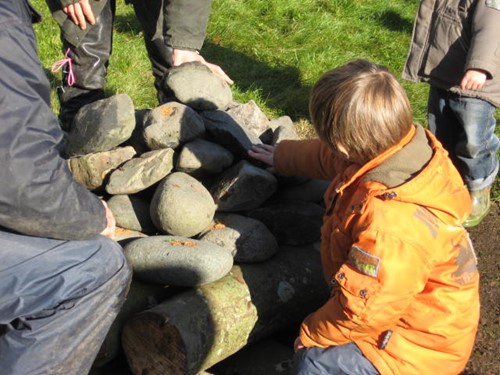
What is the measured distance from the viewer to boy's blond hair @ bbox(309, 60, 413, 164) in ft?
7.97

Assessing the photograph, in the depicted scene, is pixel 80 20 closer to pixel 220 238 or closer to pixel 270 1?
pixel 220 238

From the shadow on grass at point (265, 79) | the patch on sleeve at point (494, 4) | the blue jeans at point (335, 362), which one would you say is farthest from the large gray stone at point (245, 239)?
the shadow on grass at point (265, 79)

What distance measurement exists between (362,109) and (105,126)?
1508 millimetres

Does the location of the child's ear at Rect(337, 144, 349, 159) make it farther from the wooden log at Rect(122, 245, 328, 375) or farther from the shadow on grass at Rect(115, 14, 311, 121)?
the shadow on grass at Rect(115, 14, 311, 121)

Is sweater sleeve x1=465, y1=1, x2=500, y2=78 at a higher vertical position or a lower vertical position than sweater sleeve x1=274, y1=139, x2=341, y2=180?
higher

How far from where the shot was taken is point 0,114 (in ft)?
6.93

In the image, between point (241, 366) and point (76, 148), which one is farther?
point (76, 148)

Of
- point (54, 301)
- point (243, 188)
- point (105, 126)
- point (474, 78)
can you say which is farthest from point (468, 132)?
point (54, 301)

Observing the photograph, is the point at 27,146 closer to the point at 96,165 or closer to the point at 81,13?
the point at 96,165

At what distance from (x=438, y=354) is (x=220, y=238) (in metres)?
1.16

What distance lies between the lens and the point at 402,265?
7.63 feet

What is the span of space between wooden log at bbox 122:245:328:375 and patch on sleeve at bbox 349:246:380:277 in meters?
0.82

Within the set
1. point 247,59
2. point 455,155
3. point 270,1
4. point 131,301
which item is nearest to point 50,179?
point 131,301

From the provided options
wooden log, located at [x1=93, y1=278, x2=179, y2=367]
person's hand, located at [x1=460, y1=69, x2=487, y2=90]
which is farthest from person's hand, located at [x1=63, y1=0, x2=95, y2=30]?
person's hand, located at [x1=460, y1=69, x2=487, y2=90]
